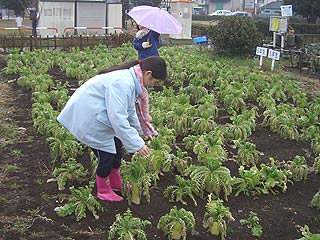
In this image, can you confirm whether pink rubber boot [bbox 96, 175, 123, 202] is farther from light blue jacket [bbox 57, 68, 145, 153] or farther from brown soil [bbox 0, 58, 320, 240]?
light blue jacket [bbox 57, 68, 145, 153]

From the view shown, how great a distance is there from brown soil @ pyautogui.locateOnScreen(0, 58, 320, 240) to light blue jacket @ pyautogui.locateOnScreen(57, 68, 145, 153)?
2.33 feet

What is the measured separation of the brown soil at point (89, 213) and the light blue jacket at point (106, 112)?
28.0 inches

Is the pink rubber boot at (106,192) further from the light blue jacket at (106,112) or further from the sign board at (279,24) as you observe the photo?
the sign board at (279,24)

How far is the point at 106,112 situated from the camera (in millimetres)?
3980

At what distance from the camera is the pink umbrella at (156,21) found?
733cm

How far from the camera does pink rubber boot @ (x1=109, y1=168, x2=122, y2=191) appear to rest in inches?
182

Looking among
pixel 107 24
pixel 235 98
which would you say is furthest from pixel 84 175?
pixel 107 24

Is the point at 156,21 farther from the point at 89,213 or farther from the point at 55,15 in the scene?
the point at 55,15

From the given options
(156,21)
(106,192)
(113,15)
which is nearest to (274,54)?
(156,21)

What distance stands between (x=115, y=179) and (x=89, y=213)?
1.69 feet

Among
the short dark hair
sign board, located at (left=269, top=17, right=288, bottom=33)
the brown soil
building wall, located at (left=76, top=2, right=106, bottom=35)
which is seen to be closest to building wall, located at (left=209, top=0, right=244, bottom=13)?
building wall, located at (left=76, top=2, right=106, bottom=35)

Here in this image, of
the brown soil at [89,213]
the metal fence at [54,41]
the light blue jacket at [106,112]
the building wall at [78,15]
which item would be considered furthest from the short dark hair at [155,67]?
the building wall at [78,15]

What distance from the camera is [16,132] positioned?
6.76m

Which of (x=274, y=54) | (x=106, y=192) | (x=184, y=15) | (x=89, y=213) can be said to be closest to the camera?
(x=89, y=213)
